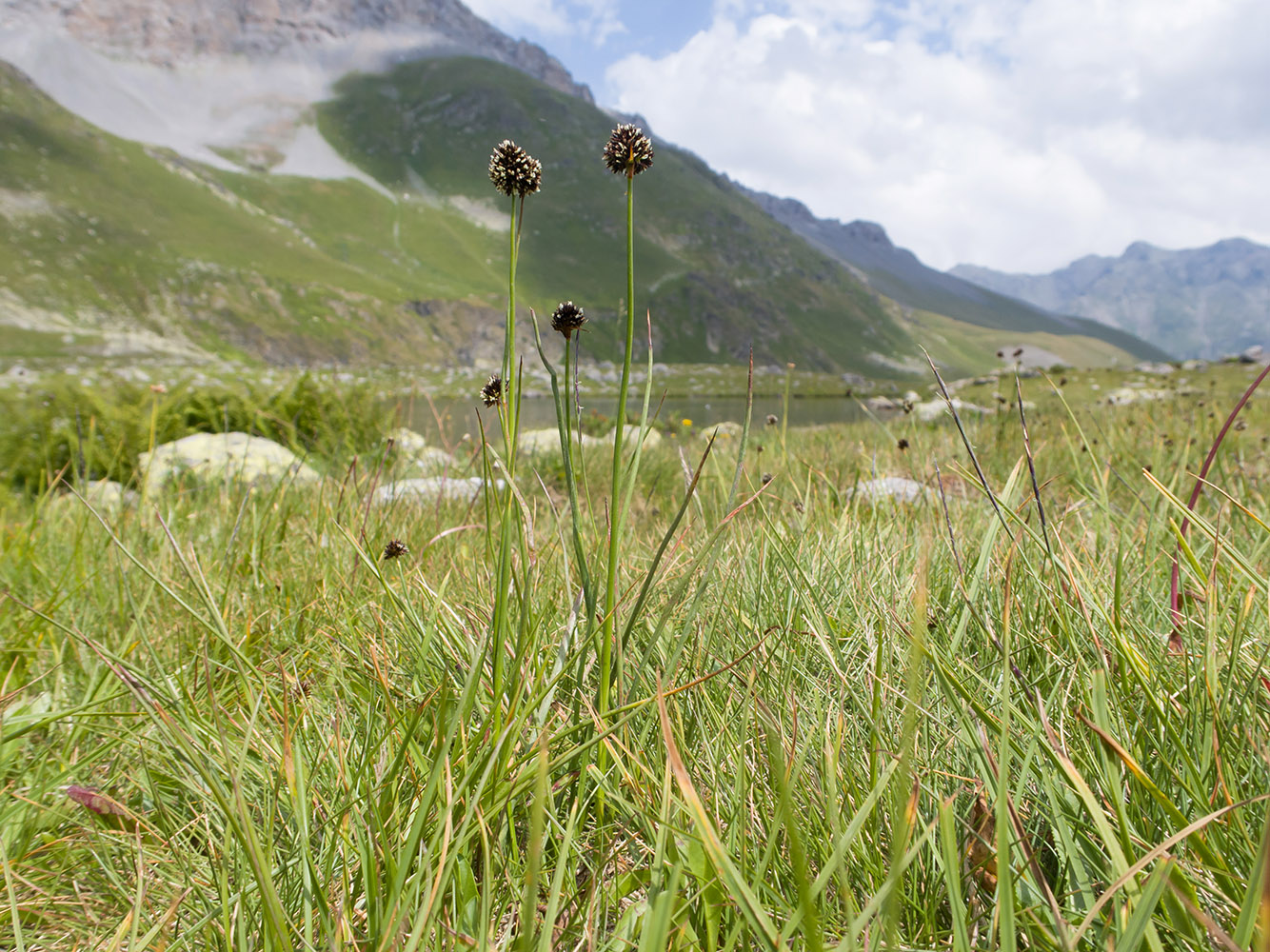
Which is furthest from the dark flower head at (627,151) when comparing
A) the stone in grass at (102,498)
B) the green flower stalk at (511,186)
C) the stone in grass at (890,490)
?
the stone in grass at (102,498)

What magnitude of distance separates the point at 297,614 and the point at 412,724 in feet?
3.52

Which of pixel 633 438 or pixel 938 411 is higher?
pixel 938 411

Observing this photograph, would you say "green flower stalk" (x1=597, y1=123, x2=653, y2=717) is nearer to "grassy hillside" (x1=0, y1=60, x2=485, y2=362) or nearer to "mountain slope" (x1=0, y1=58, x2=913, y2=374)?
"mountain slope" (x1=0, y1=58, x2=913, y2=374)

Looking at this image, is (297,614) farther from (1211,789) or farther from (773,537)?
(1211,789)

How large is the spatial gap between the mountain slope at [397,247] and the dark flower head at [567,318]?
2715cm

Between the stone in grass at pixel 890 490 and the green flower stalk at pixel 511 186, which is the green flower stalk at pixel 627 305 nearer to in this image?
the green flower stalk at pixel 511 186

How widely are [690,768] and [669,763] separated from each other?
170 millimetres

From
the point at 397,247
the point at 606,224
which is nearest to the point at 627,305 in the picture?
the point at 397,247

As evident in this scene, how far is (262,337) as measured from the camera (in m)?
68.3

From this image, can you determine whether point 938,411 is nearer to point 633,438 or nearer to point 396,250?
point 633,438

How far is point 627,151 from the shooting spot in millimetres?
923

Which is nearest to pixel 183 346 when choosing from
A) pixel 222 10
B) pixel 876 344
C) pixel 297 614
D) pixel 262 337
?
pixel 262 337

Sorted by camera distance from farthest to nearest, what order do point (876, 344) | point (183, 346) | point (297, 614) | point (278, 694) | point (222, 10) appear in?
point (222, 10)
point (876, 344)
point (183, 346)
point (297, 614)
point (278, 694)

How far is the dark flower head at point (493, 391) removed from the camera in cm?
100
